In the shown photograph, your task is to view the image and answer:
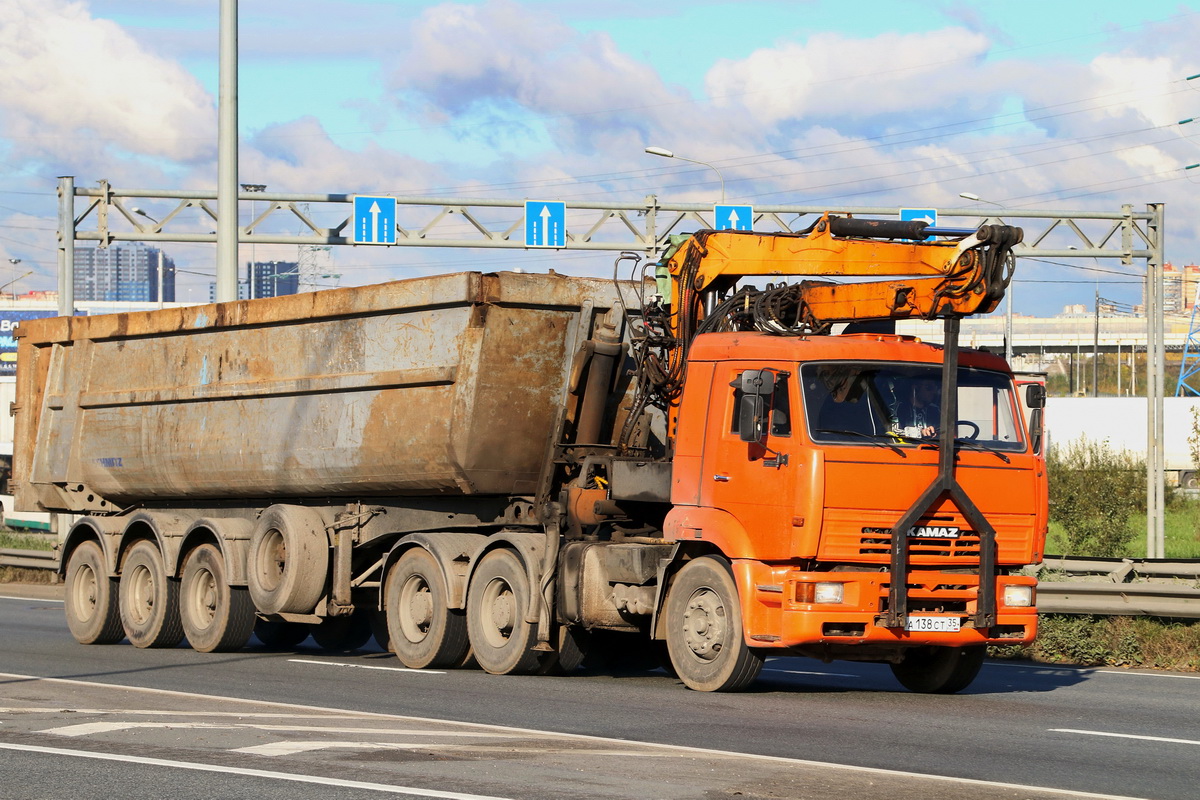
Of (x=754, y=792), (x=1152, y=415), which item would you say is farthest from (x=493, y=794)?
(x=1152, y=415)

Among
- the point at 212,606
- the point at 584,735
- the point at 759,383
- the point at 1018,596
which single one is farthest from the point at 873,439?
the point at 212,606

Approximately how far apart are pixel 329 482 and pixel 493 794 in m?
8.58

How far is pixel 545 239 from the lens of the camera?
34094 millimetres

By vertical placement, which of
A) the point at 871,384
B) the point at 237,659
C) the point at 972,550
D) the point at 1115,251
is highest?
the point at 1115,251

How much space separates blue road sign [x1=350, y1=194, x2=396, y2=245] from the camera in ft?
109

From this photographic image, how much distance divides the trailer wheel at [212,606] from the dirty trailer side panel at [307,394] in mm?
792

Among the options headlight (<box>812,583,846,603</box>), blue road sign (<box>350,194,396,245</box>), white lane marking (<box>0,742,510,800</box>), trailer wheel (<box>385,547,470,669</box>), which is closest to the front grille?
headlight (<box>812,583,846,603</box>)

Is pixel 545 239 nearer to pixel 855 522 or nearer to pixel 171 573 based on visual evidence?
pixel 171 573

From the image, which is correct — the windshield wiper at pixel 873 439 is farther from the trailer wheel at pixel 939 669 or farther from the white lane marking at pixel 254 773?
the white lane marking at pixel 254 773

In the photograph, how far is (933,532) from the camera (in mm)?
11656

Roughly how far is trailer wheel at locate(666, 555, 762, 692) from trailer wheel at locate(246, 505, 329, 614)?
15.5ft

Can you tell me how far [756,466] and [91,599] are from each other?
988 cm

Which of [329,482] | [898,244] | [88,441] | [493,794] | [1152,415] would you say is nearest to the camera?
[493,794]

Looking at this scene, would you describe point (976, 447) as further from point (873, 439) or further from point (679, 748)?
point (679, 748)
